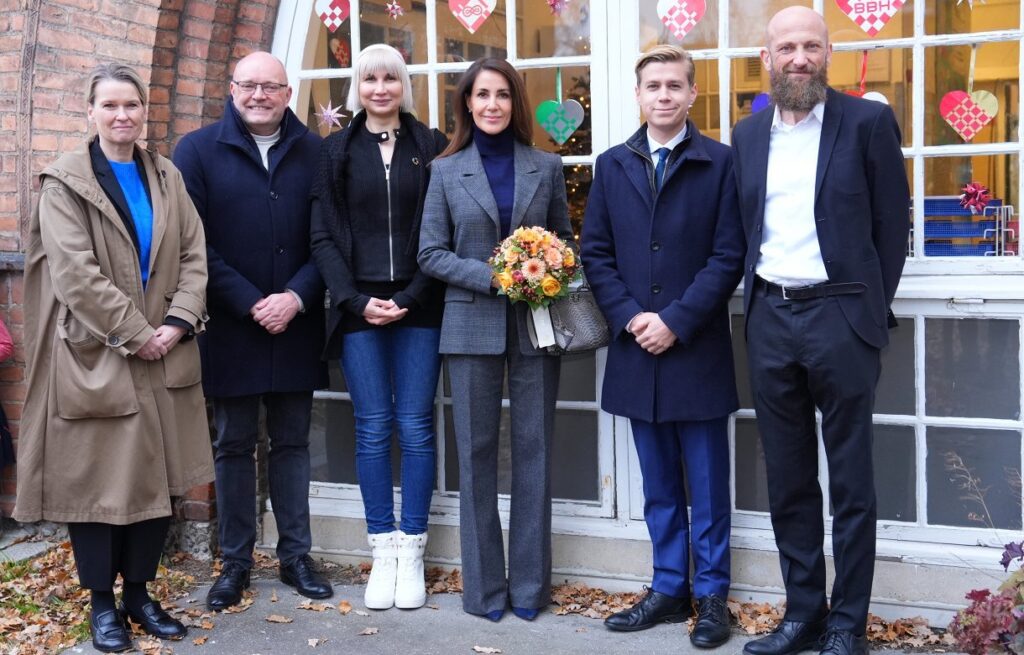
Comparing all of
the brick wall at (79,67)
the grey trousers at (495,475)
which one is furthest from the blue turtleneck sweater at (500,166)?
the brick wall at (79,67)

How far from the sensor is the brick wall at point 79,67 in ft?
17.0

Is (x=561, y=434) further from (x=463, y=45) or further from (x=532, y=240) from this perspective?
(x=463, y=45)

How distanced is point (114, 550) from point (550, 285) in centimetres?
195

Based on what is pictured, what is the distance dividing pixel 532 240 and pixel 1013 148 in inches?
76.8

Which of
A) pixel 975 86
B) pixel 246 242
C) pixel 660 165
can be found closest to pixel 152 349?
pixel 246 242

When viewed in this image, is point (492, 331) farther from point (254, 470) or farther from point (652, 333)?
point (254, 470)

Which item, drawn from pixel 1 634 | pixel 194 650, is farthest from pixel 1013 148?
pixel 1 634

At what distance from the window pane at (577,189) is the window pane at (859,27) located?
46.0 inches

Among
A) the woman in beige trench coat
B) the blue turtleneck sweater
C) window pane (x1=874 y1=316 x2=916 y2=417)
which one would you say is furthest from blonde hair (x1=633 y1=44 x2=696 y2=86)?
the woman in beige trench coat

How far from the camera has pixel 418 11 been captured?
5.17 m

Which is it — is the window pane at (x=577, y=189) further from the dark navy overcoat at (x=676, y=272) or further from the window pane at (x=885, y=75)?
the window pane at (x=885, y=75)

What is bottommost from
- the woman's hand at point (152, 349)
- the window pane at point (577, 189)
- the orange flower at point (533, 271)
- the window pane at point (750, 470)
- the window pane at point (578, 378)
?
the window pane at point (750, 470)

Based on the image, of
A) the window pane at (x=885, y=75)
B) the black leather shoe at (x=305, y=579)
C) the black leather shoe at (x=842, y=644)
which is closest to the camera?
the black leather shoe at (x=842, y=644)

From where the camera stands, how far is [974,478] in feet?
14.8
